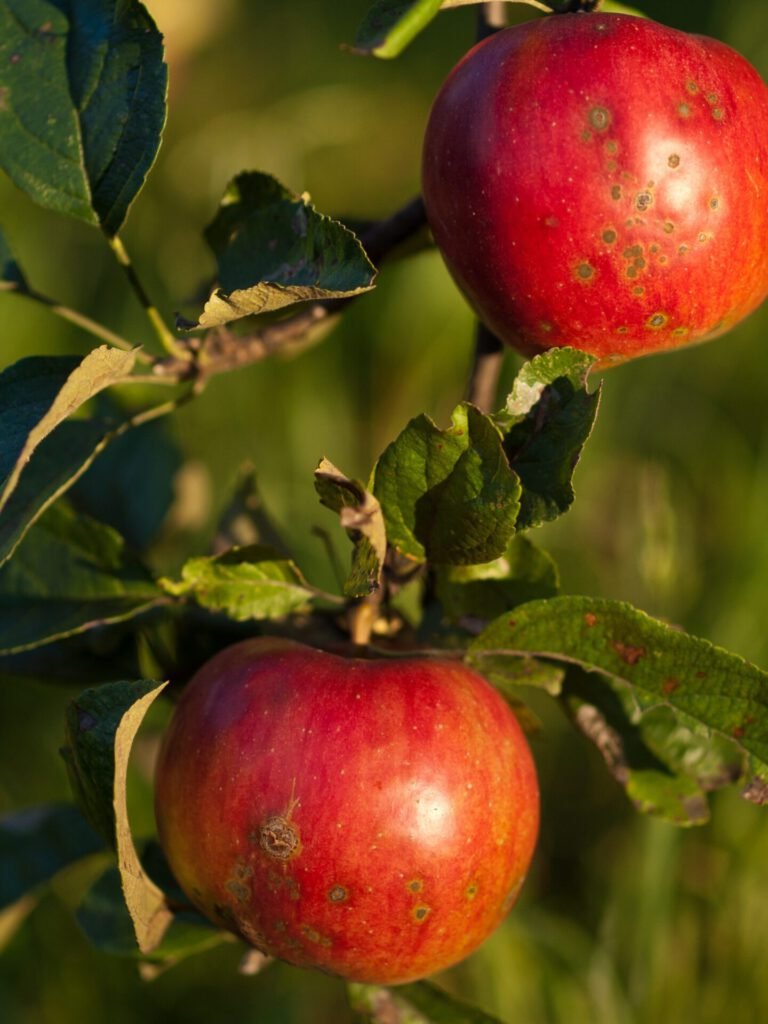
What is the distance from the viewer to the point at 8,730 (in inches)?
60.7

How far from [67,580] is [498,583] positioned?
0.69ft

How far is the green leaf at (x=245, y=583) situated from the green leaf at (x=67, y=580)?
0.15 ft

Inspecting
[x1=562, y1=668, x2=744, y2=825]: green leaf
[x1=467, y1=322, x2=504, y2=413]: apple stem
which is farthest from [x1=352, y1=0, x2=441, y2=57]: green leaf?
[x1=562, y1=668, x2=744, y2=825]: green leaf

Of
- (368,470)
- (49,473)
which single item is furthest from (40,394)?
(368,470)

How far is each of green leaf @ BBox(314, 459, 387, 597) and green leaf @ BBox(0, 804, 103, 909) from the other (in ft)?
0.96

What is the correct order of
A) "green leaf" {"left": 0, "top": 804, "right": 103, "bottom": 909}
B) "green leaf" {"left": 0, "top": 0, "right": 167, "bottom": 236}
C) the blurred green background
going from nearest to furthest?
"green leaf" {"left": 0, "top": 0, "right": 167, "bottom": 236} → "green leaf" {"left": 0, "top": 804, "right": 103, "bottom": 909} → the blurred green background

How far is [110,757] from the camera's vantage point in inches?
16.2

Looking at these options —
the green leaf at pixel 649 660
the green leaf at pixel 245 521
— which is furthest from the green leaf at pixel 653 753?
the green leaf at pixel 245 521

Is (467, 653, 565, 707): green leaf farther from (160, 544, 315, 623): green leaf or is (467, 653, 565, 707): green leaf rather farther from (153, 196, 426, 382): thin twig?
(153, 196, 426, 382): thin twig

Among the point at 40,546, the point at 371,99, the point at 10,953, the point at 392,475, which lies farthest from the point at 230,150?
the point at 392,475

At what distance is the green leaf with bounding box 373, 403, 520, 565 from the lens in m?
0.43

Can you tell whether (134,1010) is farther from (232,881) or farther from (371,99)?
(371,99)

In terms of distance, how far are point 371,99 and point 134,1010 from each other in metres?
1.34

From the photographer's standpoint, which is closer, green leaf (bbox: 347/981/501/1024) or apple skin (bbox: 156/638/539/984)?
apple skin (bbox: 156/638/539/984)
